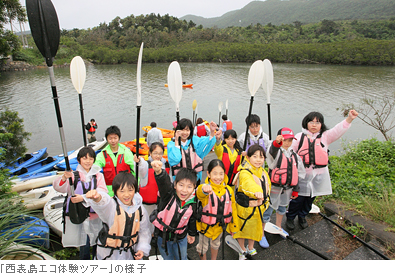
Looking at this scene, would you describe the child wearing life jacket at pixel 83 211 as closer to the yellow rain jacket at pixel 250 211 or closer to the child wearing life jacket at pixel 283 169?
the yellow rain jacket at pixel 250 211

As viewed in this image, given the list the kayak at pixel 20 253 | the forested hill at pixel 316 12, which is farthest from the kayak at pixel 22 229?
the forested hill at pixel 316 12

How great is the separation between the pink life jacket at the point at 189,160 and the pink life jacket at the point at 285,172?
912 millimetres

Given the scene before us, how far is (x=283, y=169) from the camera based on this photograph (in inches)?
103

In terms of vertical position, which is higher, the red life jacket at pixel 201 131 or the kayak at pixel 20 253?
the kayak at pixel 20 253

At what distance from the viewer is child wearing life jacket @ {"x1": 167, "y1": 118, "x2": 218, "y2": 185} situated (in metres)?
2.82

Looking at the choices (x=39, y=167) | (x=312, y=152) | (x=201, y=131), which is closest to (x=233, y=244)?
(x=312, y=152)

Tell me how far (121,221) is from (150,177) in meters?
0.93

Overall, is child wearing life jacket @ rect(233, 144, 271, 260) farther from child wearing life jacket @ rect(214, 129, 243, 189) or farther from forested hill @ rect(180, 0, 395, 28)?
forested hill @ rect(180, 0, 395, 28)

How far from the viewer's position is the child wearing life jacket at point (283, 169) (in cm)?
260

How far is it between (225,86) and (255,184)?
1858cm

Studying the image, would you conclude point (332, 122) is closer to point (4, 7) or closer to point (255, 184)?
point (255, 184)

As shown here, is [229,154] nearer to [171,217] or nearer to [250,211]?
[250,211]

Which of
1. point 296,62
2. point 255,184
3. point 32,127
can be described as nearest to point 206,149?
point 255,184

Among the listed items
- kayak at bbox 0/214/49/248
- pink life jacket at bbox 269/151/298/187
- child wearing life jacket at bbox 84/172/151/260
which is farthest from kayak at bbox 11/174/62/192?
pink life jacket at bbox 269/151/298/187
